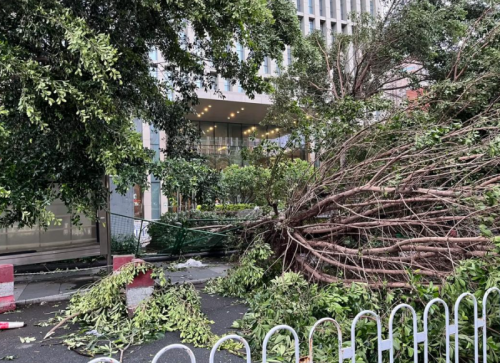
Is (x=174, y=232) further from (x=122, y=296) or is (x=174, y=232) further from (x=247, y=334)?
(x=247, y=334)

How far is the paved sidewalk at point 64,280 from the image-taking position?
6977 mm

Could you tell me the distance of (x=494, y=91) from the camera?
834 centimetres

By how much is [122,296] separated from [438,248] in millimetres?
4452

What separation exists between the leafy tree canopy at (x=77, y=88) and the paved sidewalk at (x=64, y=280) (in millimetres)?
1678

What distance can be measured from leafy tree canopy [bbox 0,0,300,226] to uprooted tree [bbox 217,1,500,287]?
2.93 m

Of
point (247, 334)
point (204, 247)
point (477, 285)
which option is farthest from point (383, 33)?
point (247, 334)

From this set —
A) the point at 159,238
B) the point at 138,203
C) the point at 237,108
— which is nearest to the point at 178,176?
the point at 159,238

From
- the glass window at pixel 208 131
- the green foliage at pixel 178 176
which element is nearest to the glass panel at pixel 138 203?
the glass window at pixel 208 131

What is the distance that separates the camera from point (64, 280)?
8.34m

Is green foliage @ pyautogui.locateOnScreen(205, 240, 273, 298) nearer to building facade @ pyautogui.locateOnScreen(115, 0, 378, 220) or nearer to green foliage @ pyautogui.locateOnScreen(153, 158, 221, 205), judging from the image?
green foliage @ pyautogui.locateOnScreen(153, 158, 221, 205)

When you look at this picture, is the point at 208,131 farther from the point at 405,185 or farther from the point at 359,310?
the point at 359,310

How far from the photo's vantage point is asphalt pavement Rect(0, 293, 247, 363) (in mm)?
4211

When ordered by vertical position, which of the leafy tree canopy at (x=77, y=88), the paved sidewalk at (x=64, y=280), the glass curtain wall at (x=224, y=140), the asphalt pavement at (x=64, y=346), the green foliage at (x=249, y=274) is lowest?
the asphalt pavement at (x=64, y=346)

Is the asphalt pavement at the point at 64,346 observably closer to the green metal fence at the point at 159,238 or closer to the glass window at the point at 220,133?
the green metal fence at the point at 159,238
